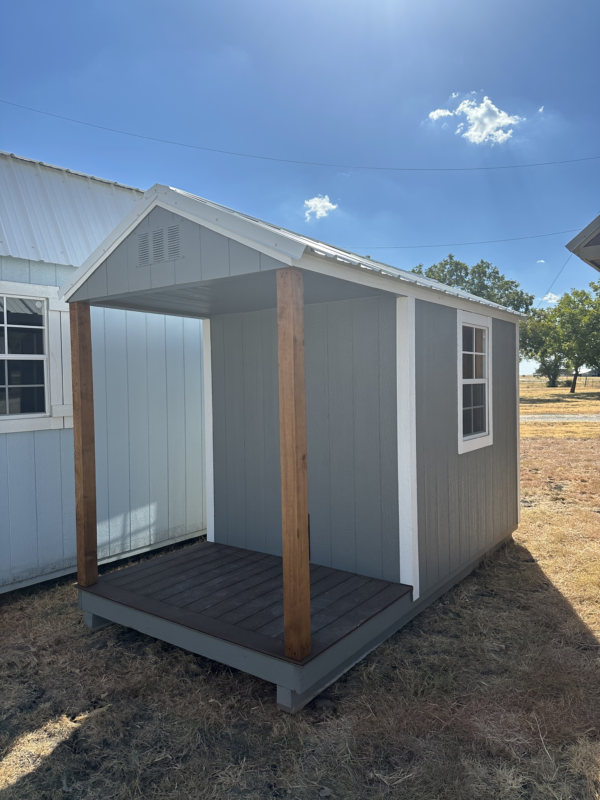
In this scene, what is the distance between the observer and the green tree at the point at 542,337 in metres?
33.2

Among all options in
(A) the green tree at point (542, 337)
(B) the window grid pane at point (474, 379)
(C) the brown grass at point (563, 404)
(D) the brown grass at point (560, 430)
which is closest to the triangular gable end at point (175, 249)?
(B) the window grid pane at point (474, 379)

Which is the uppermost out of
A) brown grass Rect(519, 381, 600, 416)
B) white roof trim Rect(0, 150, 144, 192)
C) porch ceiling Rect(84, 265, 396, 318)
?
white roof trim Rect(0, 150, 144, 192)

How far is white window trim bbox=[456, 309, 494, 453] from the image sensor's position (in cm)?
452

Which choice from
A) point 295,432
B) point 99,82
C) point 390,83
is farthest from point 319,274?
point 390,83

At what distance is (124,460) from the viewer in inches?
199

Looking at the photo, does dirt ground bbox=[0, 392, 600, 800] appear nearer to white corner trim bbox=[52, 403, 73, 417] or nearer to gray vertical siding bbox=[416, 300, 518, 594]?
gray vertical siding bbox=[416, 300, 518, 594]

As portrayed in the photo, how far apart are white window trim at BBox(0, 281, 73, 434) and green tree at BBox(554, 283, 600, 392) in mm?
31916

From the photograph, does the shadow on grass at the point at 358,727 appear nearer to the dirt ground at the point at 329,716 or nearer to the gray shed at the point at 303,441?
the dirt ground at the point at 329,716

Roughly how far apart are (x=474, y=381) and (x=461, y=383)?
0.37 m

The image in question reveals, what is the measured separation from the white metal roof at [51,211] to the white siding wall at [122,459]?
0.32 m

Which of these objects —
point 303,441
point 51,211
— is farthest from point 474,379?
point 51,211

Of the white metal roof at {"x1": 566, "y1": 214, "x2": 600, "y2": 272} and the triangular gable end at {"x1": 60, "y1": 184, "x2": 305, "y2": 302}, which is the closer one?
the triangular gable end at {"x1": 60, "y1": 184, "x2": 305, "y2": 302}

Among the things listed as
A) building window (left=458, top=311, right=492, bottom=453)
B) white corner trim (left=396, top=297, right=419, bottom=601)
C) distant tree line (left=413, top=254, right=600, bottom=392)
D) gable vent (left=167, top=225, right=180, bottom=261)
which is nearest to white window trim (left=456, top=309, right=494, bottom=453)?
building window (left=458, top=311, right=492, bottom=453)

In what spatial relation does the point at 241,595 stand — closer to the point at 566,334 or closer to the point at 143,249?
the point at 143,249
